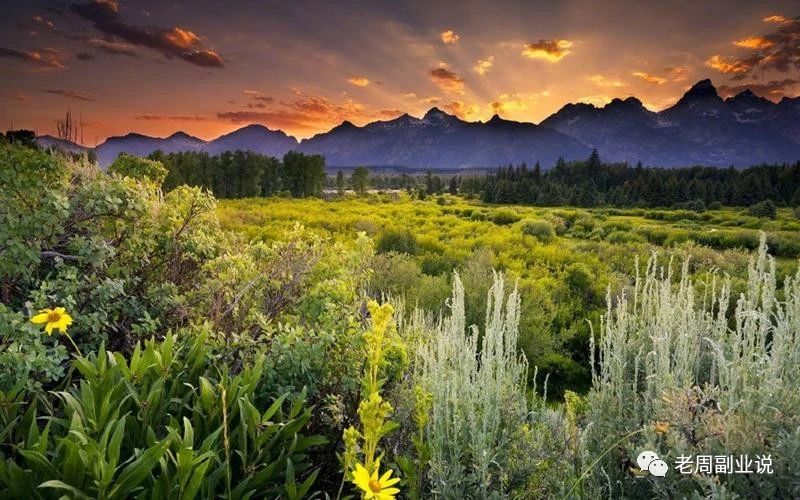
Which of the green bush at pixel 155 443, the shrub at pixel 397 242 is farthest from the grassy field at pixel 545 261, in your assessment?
the green bush at pixel 155 443

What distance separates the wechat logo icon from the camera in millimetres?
2648

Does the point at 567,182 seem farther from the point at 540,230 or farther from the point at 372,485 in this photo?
the point at 372,485

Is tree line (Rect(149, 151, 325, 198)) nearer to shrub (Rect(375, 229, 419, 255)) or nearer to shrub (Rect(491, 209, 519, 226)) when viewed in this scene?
shrub (Rect(491, 209, 519, 226))

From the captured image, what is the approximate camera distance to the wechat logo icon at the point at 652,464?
2648 millimetres

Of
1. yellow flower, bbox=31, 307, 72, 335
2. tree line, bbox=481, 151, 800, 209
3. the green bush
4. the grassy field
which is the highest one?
tree line, bbox=481, 151, 800, 209

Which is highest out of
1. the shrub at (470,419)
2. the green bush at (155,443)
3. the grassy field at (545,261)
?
the green bush at (155,443)

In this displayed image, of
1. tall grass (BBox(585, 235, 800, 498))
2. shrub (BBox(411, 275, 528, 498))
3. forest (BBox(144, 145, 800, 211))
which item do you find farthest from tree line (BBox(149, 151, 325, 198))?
tall grass (BBox(585, 235, 800, 498))

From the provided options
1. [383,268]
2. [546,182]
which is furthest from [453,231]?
[546,182]

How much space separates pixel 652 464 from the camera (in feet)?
8.87

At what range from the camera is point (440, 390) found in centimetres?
349

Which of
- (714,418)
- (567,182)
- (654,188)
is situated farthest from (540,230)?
(567,182)

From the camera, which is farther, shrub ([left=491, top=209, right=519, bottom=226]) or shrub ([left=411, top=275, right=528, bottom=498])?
shrub ([left=491, top=209, right=519, bottom=226])

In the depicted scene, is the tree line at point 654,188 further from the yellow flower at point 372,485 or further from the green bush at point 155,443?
the yellow flower at point 372,485

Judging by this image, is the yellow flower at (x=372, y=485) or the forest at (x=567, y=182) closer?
the yellow flower at (x=372, y=485)
